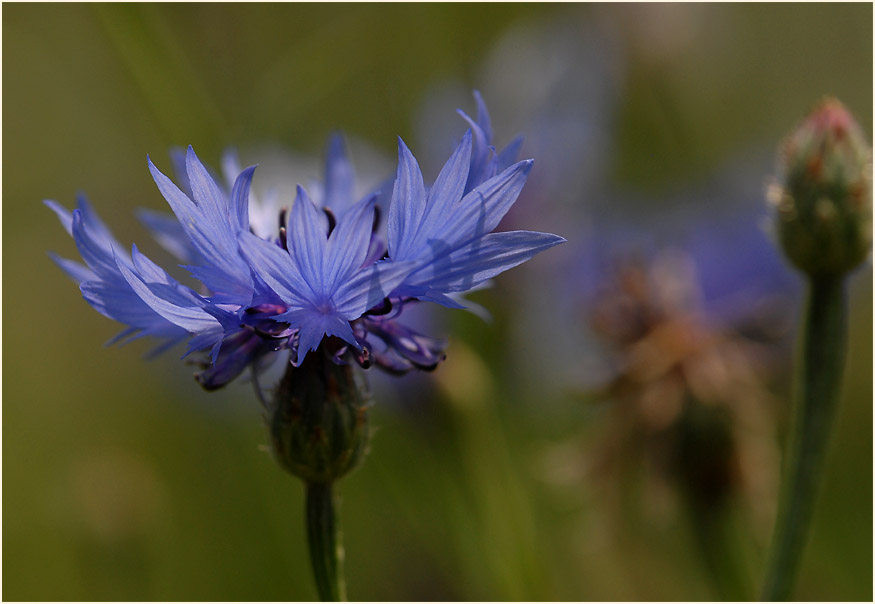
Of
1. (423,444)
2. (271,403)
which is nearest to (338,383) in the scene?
(271,403)

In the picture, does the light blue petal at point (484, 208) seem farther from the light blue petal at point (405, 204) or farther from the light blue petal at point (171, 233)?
the light blue petal at point (171, 233)

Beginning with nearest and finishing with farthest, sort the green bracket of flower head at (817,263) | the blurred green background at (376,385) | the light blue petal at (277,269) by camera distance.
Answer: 1. the light blue petal at (277,269)
2. the green bracket of flower head at (817,263)
3. the blurred green background at (376,385)

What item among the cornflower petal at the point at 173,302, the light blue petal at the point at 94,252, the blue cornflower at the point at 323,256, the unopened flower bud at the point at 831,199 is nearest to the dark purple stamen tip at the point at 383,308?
the blue cornflower at the point at 323,256

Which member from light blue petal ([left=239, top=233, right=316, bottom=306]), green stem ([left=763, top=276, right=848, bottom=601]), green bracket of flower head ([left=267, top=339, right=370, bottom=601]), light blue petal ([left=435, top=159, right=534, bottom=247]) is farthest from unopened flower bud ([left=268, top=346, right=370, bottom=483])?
green stem ([left=763, top=276, right=848, bottom=601])

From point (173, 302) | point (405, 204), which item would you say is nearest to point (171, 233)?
point (173, 302)

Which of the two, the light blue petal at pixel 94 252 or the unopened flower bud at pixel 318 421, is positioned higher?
the light blue petal at pixel 94 252

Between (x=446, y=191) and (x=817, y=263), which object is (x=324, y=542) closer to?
(x=446, y=191)

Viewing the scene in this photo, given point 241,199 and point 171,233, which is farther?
point 171,233
